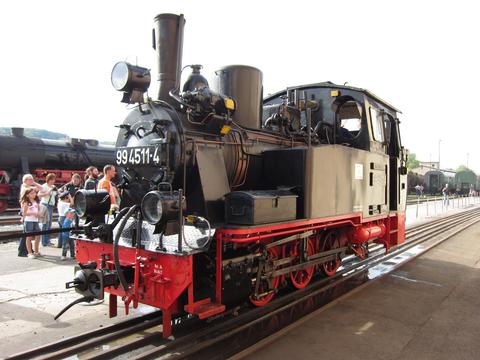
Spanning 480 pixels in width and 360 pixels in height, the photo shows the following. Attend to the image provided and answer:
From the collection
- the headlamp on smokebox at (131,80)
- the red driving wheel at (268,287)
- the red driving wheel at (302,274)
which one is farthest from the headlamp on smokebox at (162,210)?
the red driving wheel at (302,274)

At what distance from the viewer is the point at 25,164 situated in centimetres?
1454

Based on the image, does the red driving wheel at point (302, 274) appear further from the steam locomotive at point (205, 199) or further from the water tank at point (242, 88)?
the water tank at point (242, 88)

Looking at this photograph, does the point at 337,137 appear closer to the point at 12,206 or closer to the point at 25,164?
the point at 25,164

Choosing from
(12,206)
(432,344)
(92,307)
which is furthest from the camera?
(12,206)

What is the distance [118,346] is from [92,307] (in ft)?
4.72

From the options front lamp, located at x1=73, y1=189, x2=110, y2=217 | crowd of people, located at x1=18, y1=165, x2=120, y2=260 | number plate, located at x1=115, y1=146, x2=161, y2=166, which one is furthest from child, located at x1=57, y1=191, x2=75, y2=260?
number plate, located at x1=115, y1=146, x2=161, y2=166

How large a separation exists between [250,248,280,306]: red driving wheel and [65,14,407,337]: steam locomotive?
19 mm

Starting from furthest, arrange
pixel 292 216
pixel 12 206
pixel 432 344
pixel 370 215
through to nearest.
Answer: pixel 12 206 → pixel 370 215 → pixel 292 216 → pixel 432 344

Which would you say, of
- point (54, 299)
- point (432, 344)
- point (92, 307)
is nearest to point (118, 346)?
point (92, 307)

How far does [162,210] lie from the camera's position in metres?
→ 3.59

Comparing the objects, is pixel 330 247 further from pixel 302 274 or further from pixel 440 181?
pixel 440 181

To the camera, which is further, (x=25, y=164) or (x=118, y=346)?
(x=25, y=164)

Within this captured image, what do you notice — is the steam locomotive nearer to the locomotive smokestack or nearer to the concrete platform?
the locomotive smokestack

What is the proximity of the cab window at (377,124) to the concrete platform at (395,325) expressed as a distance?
2.44 m
